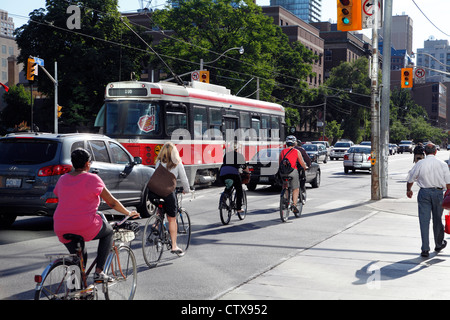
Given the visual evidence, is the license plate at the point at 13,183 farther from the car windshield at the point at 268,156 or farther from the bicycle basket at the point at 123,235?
the car windshield at the point at 268,156

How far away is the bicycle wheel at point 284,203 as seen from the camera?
1328 centimetres

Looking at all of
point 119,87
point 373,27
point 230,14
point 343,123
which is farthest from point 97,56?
point 343,123

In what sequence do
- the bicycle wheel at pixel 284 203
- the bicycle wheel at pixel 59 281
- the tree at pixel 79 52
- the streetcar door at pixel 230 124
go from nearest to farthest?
the bicycle wheel at pixel 59 281, the bicycle wheel at pixel 284 203, the streetcar door at pixel 230 124, the tree at pixel 79 52

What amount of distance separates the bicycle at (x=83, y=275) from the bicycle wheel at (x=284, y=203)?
24.7ft

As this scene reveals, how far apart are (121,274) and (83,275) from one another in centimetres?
64

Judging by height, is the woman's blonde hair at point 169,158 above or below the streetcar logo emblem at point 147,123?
below

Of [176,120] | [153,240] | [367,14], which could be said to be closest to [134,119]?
[176,120]

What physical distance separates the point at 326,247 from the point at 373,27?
10.1 m

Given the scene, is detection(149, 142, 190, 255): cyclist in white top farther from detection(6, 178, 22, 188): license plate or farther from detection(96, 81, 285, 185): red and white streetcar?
detection(96, 81, 285, 185): red and white streetcar

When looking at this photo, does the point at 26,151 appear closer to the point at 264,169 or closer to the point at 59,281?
the point at 59,281

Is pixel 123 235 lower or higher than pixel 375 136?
lower

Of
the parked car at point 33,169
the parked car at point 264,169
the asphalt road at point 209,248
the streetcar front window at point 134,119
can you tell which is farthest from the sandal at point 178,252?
the parked car at point 264,169

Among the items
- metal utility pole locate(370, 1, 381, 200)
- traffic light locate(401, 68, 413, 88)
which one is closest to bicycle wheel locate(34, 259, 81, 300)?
metal utility pole locate(370, 1, 381, 200)

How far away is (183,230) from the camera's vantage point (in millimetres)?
9141
